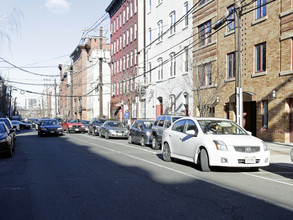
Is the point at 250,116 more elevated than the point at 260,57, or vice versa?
the point at 260,57

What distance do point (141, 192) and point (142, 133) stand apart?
12.0 meters

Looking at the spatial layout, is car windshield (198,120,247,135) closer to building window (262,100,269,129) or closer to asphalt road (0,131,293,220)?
asphalt road (0,131,293,220)

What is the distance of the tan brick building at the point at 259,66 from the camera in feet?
61.2

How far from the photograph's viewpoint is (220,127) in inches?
426

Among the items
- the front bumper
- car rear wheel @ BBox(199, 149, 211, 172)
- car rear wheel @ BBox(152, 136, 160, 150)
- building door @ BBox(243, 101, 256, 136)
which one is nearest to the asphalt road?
car rear wheel @ BBox(199, 149, 211, 172)

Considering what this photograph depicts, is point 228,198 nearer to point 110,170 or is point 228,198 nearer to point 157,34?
point 110,170

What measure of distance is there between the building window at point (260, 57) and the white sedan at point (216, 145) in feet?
35.0

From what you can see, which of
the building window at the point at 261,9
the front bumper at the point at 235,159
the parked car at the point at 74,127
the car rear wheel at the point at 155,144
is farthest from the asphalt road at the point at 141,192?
the parked car at the point at 74,127

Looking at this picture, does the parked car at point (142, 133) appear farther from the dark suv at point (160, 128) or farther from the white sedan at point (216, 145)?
the white sedan at point (216, 145)

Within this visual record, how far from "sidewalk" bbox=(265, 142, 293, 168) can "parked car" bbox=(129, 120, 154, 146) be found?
621cm

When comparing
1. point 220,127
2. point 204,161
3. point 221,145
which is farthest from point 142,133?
point 221,145

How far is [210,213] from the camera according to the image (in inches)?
221

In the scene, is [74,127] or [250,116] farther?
[74,127]

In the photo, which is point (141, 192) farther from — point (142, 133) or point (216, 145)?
point (142, 133)
